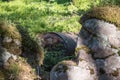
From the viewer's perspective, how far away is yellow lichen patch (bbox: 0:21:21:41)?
690 centimetres

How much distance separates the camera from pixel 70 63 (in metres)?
7.55

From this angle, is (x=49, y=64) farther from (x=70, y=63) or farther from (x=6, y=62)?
(x=6, y=62)

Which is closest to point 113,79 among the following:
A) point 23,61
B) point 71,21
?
point 23,61

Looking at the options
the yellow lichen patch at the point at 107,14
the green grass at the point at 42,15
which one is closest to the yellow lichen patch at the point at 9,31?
the yellow lichen patch at the point at 107,14

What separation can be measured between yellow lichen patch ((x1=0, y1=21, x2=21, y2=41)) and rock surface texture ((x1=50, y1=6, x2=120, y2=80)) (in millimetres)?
1253

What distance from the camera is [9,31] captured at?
22.8 feet

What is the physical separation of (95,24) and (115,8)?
643 millimetres

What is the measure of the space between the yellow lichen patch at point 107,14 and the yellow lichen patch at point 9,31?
6.11ft

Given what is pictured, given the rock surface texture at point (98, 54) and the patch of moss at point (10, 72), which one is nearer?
the patch of moss at point (10, 72)

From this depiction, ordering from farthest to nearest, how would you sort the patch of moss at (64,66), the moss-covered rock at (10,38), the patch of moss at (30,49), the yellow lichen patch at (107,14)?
the yellow lichen patch at (107,14) < the patch of moss at (64,66) < the patch of moss at (30,49) < the moss-covered rock at (10,38)

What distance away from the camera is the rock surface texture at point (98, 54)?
24.7 feet

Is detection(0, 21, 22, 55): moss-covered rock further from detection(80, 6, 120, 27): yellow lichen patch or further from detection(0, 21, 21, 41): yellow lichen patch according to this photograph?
detection(80, 6, 120, 27): yellow lichen patch

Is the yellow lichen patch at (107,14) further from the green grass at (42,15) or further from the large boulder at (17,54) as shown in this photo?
the green grass at (42,15)

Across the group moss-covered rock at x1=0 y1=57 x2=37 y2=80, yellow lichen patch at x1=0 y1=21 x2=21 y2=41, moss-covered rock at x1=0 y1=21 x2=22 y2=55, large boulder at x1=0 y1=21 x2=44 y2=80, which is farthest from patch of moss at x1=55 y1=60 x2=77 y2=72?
yellow lichen patch at x1=0 y1=21 x2=21 y2=41
